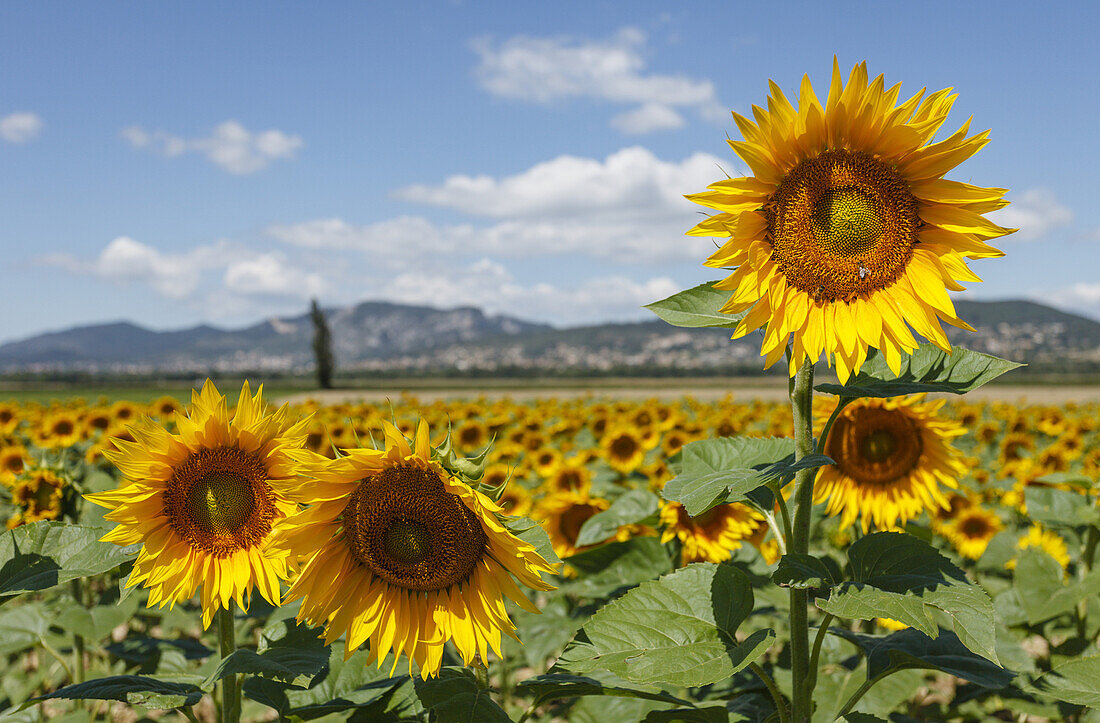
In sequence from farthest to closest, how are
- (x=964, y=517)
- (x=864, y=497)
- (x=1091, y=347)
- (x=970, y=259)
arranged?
(x=1091, y=347)
(x=964, y=517)
(x=864, y=497)
(x=970, y=259)

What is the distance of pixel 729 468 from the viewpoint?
2.44 m

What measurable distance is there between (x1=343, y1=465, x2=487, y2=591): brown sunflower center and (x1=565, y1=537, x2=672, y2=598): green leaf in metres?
1.23

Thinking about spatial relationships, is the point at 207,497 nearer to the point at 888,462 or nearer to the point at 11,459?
the point at 888,462

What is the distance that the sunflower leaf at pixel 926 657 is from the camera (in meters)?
2.26

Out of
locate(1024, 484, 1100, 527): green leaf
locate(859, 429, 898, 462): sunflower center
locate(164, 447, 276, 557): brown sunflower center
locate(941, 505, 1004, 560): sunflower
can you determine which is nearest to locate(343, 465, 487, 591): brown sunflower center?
locate(164, 447, 276, 557): brown sunflower center

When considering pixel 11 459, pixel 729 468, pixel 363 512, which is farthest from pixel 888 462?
pixel 11 459

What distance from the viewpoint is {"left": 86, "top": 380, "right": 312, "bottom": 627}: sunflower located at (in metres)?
2.30

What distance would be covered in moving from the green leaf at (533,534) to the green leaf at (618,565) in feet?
4.24

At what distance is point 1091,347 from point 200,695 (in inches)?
7996

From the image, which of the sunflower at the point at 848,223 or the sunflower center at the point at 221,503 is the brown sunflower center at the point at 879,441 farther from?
the sunflower center at the point at 221,503

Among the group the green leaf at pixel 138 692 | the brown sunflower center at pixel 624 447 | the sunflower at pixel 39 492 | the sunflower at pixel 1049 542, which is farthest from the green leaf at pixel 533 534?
the brown sunflower center at pixel 624 447

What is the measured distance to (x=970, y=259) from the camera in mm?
2033

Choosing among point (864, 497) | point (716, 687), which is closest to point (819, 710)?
point (716, 687)

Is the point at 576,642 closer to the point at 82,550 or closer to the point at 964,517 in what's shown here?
the point at 82,550
